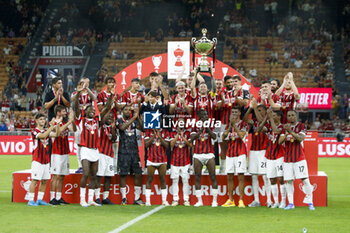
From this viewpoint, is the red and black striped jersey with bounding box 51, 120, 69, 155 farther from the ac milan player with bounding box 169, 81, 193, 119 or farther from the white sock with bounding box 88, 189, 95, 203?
the ac milan player with bounding box 169, 81, 193, 119

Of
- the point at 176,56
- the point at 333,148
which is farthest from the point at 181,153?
the point at 333,148

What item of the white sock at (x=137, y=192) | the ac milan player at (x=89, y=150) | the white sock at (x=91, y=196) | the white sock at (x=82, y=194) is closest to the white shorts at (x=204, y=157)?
the white sock at (x=137, y=192)

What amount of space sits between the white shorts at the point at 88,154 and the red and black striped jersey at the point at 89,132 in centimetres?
6

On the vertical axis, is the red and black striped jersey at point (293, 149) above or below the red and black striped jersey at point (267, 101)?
below

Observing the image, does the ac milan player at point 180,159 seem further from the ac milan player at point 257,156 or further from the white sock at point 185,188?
the ac milan player at point 257,156

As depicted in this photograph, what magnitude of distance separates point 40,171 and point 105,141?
Result: 1.31 m

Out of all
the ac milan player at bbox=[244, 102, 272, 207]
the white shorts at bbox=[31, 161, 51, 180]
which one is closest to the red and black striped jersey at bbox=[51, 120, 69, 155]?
the white shorts at bbox=[31, 161, 51, 180]

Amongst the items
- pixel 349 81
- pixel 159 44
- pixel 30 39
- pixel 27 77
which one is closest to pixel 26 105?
pixel 27 77

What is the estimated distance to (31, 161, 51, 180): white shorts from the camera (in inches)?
428

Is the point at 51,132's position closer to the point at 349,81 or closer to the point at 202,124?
the point at 202,124

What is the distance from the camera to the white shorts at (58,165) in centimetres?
1113

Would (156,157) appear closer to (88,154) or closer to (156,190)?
(156,190)

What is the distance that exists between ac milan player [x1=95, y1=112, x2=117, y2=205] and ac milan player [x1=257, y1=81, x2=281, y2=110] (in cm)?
285

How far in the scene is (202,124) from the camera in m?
11.0
